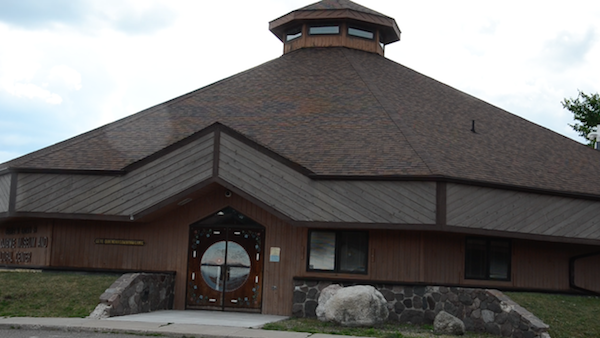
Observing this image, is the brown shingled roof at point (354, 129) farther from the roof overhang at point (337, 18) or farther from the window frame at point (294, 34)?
the roof overhang at point (337, 18)

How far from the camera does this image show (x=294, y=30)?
2905cm

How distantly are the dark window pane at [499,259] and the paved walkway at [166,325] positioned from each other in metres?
6.81

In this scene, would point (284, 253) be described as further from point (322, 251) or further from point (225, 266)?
point (225, 266)

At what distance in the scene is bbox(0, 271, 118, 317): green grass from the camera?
16312mm

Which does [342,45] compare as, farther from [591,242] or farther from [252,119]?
[591,242]

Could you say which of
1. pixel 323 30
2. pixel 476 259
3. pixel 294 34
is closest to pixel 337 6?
pixel 323 30

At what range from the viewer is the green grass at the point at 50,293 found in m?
16.3

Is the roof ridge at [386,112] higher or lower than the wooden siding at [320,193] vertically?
higher

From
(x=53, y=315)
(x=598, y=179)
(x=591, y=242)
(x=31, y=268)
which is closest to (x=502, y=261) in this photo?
(x=591, y=242)

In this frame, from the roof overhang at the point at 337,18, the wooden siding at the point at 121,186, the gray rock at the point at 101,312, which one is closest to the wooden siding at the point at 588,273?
the wooden siding at the point at 121,186

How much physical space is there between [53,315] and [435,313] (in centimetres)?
931

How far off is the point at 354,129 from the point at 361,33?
860 centimetres

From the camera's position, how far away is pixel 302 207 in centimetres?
1862

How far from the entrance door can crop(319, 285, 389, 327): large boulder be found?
3968 millimetres
